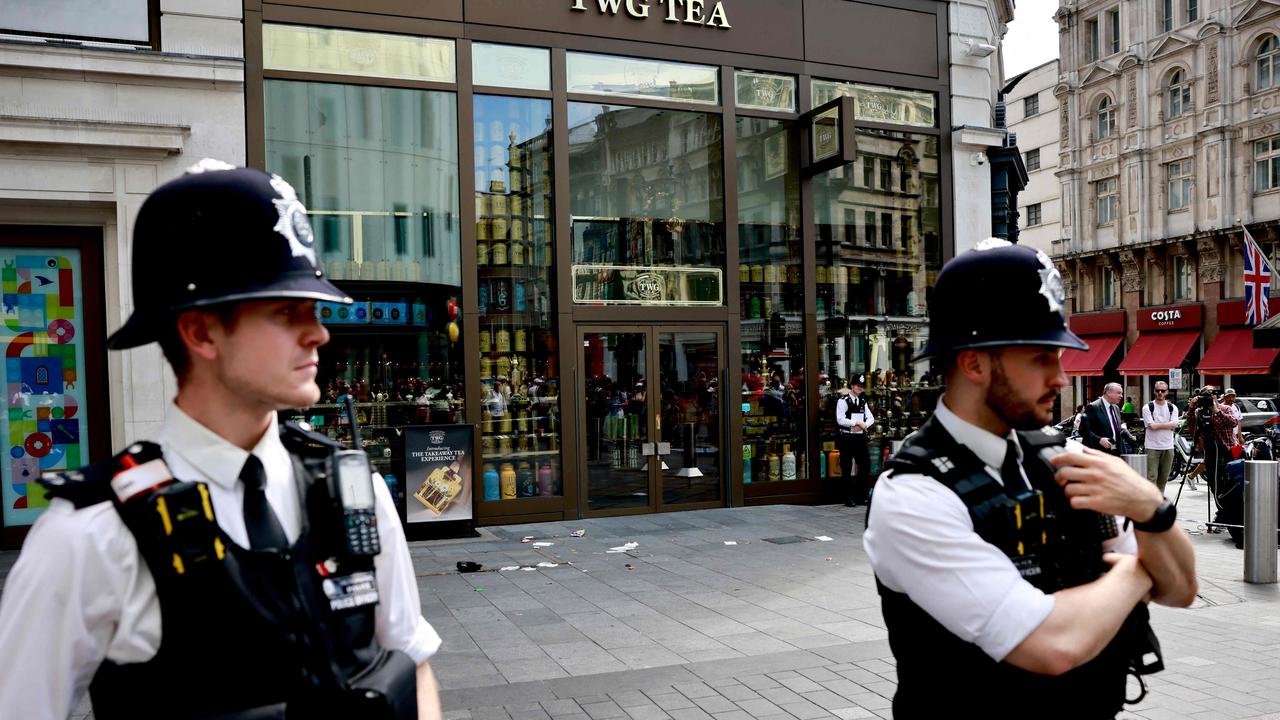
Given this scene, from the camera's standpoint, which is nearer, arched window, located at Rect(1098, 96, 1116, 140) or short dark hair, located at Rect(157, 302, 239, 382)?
short dark hair, located at Rect(157, 302, 239, 382)

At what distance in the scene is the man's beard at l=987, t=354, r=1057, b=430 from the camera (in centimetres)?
220

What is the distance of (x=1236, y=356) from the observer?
33969mm

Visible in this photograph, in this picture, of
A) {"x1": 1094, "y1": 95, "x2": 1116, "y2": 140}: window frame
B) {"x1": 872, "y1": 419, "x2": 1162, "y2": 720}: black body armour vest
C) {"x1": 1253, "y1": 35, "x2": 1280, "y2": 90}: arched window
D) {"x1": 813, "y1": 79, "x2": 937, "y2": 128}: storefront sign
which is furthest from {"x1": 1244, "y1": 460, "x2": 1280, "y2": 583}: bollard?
{"x1": 1094, "y1": 95, "x2": 1116, "y2": 140}: window frame

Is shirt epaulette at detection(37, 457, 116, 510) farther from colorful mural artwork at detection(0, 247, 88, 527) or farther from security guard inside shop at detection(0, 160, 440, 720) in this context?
colorful mural artwork at detection(0, 247, 88, 527)

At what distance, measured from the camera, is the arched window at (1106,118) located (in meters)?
41.1

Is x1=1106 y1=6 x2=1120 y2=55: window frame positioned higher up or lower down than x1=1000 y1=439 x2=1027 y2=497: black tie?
higher up

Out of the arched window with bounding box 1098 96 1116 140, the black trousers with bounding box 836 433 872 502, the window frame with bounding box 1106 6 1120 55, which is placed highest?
the window frame with bounding box 1106 6 1120 55

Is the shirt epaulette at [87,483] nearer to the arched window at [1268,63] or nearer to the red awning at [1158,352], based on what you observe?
the red awning at [1158,352]

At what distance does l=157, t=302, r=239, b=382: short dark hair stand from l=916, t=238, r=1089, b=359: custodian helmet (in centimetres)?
157

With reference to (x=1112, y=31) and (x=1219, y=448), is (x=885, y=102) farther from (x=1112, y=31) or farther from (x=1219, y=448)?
(x=1112, y=31)

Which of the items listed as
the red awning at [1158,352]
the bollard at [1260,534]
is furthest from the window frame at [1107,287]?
the bollard at [1260,534]

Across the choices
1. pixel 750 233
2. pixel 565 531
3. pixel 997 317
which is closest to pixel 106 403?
pixel 565 531

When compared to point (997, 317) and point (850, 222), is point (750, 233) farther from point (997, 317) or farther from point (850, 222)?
point (997, 317)

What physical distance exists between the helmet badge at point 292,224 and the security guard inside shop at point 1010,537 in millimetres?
1404
